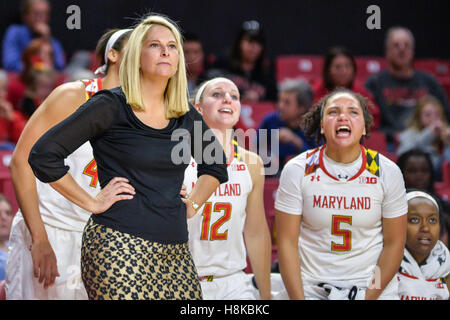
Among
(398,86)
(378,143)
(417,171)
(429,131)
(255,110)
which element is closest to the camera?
(417,171)

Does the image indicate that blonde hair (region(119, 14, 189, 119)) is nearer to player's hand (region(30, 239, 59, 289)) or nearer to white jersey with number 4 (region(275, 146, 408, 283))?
player's hand (region(30, 239, 59, 289))

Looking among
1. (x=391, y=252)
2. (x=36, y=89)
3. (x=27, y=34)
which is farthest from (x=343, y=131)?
(x=27, y=34)

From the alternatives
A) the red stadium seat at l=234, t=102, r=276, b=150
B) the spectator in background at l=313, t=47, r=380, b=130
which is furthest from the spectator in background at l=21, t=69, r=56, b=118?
the spectator in background at l=313, t=47, r=380, b=130

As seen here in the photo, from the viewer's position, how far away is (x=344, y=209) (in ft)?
10.4

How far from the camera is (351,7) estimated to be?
6.38m

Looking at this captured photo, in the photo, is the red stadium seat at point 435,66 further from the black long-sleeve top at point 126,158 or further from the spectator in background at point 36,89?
the black long-sleeve top at point 126,158

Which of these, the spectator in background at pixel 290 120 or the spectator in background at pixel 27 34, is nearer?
the spectator in background at pixel 290 120

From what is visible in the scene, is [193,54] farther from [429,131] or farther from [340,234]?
[340,234]

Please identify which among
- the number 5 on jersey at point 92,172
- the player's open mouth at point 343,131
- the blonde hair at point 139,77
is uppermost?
the blonde hair at point 139,77

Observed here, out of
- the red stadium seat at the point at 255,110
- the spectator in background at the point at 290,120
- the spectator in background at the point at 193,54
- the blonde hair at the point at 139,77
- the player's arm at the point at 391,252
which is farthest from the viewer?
the red stadium seat at the point at 255,110

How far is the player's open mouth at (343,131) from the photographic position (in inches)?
124

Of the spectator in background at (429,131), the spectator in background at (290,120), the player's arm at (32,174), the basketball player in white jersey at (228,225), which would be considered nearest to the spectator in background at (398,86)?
the spectator in background at (429,131)

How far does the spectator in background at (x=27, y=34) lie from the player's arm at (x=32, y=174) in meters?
3.01

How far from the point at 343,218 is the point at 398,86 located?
286 cm
